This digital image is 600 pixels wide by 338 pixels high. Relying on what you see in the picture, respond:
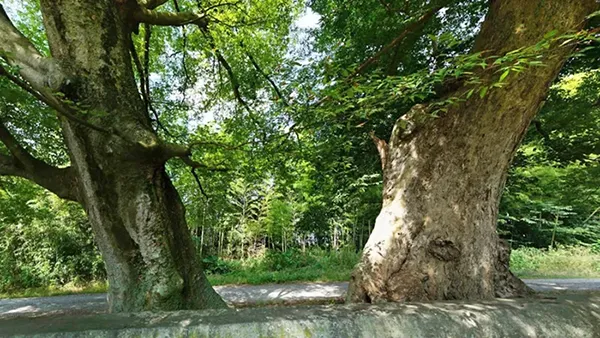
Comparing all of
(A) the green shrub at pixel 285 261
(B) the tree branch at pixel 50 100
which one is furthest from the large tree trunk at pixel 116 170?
(A) the green shrub at pixel 285 261

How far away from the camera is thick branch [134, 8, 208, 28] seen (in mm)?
2550

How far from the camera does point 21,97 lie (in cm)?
Result: 386

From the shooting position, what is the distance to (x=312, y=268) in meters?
8.41

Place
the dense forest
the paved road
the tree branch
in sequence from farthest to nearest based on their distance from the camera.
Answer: the paved road
the dense forest
the tree branch

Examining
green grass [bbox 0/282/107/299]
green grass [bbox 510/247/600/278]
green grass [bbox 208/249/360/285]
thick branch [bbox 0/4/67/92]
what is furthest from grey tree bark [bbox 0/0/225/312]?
green grass [bbox 510/247/600/278]

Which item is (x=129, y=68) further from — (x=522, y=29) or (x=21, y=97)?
(x=21, y=97)

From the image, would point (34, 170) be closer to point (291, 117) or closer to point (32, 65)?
point (32, 65)

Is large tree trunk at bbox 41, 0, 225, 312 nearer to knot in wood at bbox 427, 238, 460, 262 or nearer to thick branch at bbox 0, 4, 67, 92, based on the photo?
thick branch at bbox 0, 4, 67, 92

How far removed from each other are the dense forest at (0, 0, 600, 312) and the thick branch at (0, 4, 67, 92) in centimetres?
7

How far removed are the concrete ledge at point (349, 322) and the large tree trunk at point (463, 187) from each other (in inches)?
21.8

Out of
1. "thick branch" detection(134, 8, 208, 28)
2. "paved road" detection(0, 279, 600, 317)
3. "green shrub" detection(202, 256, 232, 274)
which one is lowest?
"paved road" detection(0, 279, 600, 317)

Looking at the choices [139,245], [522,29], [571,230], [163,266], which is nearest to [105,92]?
[139,245]

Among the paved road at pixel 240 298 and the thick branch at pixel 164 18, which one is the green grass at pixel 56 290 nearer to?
the paved road at pixel 240 298

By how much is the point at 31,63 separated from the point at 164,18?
4.43ft
